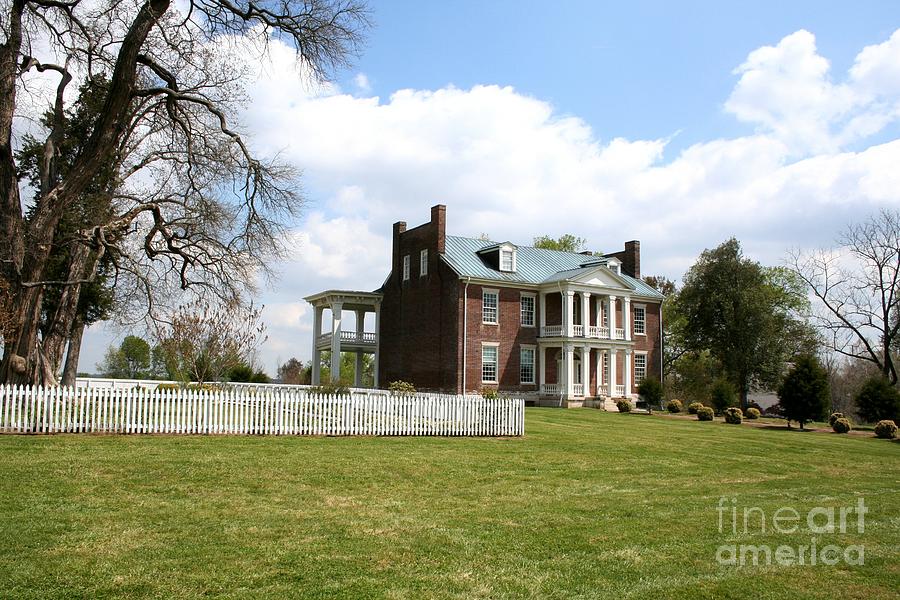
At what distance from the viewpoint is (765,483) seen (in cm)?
1284

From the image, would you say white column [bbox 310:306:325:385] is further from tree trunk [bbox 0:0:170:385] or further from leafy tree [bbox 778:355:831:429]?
tree trunk [bbox 0:0:170:385]

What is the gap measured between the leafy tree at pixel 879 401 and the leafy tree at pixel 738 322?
774 inches

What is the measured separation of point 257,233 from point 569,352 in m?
21.7

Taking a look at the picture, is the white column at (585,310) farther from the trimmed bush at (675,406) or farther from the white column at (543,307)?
the trimmed bush at (675,406)

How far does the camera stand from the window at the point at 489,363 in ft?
127

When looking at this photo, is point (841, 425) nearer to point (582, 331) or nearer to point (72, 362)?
point (582, 331)

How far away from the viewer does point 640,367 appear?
145 feet

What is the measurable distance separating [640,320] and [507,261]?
31.7 feet

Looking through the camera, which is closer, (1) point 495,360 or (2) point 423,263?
(1) point 495,360

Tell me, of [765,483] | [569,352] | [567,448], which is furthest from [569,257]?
[765,483]

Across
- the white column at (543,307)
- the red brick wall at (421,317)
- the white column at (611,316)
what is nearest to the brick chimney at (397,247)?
the red brick wall at (421,317)

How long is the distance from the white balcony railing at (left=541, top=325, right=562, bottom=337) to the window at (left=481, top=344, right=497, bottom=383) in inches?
123

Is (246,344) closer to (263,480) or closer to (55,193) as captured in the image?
(55,193)

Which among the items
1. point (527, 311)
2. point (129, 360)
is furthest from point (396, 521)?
point (129, 360)
